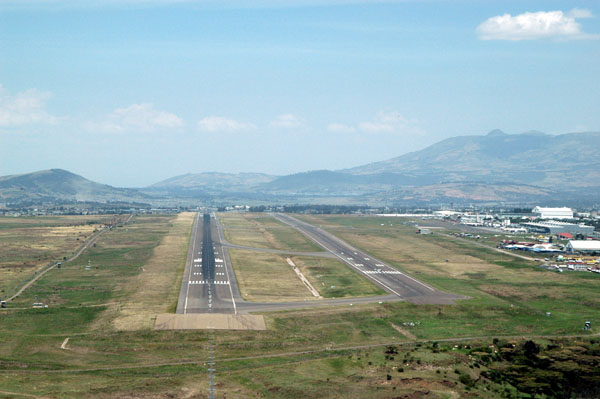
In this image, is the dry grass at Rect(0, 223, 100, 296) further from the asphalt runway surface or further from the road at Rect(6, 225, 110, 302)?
the asphalt runway surface

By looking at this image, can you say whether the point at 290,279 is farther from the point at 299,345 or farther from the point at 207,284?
the point at 299,345

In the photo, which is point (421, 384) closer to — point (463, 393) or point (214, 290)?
point (463, 393)

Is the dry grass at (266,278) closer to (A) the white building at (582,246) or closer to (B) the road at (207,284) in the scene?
(B) the road at (207,284)

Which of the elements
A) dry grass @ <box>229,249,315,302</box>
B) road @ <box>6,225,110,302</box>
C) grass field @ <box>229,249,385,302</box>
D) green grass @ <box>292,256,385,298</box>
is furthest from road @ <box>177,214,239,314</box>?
road @ <box>6,225,110,302</box>

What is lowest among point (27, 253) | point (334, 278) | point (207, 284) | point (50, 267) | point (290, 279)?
point (290, 279)

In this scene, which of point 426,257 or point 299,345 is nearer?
point 299,345

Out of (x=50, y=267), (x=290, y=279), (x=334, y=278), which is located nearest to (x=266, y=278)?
(x=290, y=279)

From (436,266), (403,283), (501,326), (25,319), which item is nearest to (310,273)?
(403,283)

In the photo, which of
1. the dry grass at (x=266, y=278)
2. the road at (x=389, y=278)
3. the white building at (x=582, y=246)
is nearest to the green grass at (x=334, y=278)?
the road at (x=389, y=278)
